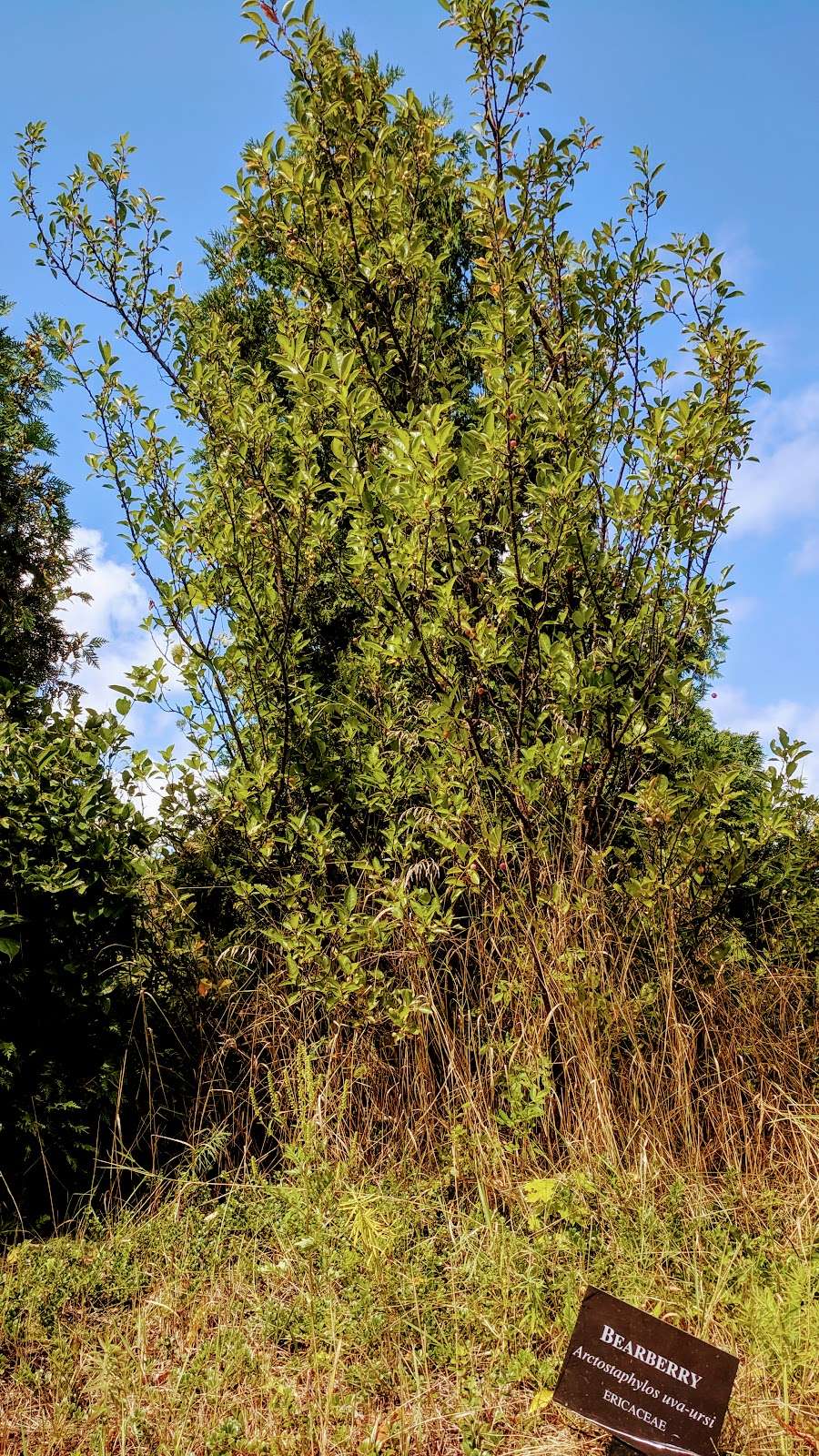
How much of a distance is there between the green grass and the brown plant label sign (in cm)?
20

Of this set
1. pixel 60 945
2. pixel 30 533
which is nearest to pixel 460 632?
pixel 60 945

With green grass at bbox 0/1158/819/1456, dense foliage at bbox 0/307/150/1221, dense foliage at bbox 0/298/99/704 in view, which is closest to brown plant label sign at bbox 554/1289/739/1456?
green grass at bbox 0/1158/819/1456

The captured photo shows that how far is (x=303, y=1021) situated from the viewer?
3.80 meters

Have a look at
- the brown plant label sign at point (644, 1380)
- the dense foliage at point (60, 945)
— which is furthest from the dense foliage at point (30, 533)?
the brown plant label sign at point (644, 1380)

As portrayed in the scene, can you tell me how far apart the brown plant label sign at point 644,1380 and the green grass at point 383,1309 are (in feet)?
0.67

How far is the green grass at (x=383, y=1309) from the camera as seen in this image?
2293 millimetres

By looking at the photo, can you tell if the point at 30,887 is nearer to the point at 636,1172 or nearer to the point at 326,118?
the point at 636,1172

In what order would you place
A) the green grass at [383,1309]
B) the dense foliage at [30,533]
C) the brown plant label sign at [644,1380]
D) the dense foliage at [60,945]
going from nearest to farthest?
1. the brown plant label sign at [644,1380]
2. the green grass at [383,1309]
3. the dense foliage at [60,945]
4. the dense foliage at [30,533]

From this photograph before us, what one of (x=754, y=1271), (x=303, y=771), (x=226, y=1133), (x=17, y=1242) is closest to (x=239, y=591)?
(x=303, y=771)

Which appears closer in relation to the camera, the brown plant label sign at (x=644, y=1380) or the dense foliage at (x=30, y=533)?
the brown plant label sign at (x=644, y=1380)

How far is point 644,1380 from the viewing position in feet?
6.91

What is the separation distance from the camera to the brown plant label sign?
2059 mm

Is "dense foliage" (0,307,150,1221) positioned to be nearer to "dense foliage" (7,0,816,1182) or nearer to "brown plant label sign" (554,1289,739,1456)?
"dense foliage" (7,0,816,1182)

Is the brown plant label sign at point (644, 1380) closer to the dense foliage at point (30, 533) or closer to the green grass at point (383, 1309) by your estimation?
the green grass at point (383, 1309)
